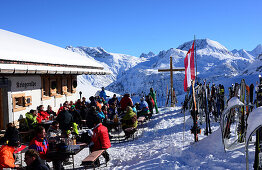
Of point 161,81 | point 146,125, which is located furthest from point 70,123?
→ point 161,81

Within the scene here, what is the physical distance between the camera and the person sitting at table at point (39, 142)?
5.68 metres

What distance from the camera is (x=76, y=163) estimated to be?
711 cm

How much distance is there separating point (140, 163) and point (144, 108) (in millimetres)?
6698

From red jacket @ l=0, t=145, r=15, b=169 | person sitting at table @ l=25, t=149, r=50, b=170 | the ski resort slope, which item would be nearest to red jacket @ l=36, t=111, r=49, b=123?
the ski resort slope

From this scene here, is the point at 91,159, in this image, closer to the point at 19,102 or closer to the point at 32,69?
the point at 32,69

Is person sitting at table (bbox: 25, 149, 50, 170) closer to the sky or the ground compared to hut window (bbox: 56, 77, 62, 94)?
closer to the ground

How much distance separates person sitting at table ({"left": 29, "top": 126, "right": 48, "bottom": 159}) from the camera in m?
5.68


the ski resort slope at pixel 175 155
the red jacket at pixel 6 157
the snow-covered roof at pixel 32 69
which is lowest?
the ski resort slope at pixel 175 155

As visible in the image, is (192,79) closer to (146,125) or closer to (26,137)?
(146,125)

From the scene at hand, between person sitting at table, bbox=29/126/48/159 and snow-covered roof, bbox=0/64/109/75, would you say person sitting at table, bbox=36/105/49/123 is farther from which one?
person sitting at table, bbox=29/126/48/159

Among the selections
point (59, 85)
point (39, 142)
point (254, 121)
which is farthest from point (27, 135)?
point (254, 121)

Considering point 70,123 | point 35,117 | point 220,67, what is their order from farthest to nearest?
point 220,67, point 35,117, point 70,123

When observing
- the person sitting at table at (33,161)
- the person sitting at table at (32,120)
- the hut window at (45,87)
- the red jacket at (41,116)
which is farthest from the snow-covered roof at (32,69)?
the person sitting at table at (33,161)

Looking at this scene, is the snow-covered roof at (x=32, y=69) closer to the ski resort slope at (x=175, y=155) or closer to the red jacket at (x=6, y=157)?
the red jacket at (x=6, y=157)
